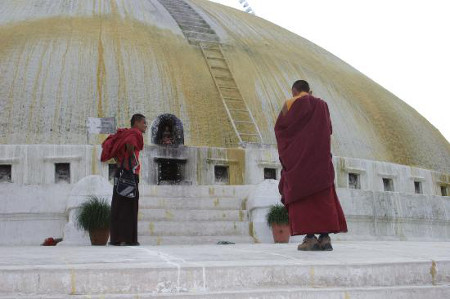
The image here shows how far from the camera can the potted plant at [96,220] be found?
719 cm

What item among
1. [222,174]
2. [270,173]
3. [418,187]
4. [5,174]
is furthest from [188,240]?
[418,187]

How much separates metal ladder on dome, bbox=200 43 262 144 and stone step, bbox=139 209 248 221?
3074 millimetres

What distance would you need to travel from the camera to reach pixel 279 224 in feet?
26.0

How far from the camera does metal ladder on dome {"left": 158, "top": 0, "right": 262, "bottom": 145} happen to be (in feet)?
41.2

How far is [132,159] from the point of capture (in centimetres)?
650

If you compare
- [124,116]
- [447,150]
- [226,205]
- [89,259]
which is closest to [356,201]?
[226,205]

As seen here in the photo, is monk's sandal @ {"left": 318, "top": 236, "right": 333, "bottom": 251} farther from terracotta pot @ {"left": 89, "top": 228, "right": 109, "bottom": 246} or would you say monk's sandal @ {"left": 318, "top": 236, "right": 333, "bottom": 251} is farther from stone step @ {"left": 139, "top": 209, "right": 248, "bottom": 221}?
stone step @ {"left": 139, "top": 209, "right": 248, "bottom": 221}

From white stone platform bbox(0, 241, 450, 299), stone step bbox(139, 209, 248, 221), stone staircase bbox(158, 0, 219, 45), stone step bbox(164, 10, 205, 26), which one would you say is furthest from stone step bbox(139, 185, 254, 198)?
stone step bbox(164, 10, 205, 26)

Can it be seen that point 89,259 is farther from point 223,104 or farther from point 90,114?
point 223,104

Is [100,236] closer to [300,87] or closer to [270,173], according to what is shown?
[300,87]

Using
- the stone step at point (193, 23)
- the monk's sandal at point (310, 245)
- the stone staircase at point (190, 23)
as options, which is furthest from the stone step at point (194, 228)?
the stone step at point (193, 23)

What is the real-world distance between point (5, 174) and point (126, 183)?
4538mm

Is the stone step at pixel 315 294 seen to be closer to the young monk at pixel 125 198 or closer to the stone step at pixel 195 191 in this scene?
the young monk at pixel 125 198

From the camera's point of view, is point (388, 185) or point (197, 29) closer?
point (388, 185)
